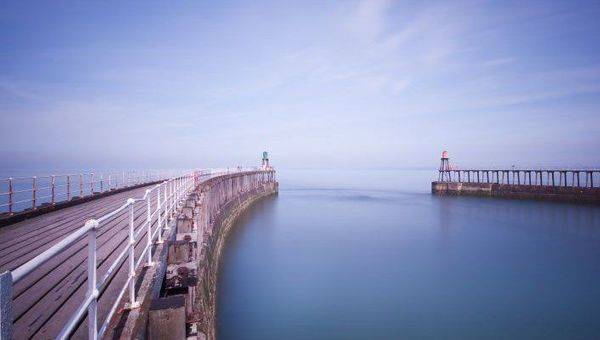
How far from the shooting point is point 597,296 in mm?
13711

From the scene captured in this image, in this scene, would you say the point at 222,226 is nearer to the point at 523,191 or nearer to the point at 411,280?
the point at 411,280

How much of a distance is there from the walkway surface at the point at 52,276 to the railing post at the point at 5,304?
8.40 feet

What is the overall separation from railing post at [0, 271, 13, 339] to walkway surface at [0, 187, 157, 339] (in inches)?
101

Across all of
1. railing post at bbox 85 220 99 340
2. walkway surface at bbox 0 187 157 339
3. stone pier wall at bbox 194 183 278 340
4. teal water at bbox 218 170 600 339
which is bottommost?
teal water at bbox 218 170 600 339

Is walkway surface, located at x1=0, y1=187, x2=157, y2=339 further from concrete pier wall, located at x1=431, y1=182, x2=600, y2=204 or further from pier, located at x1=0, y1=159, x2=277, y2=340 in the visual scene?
concrete pier wall, located at x1=431, y1=182, x2=600, y2=204

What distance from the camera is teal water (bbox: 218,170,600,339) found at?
11.1m

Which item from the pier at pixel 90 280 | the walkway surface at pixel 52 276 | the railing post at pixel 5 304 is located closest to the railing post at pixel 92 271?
the pier at pixel 90 280

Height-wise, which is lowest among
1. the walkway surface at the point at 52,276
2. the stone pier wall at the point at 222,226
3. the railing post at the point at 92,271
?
the stone pier wall at the point at 222,226

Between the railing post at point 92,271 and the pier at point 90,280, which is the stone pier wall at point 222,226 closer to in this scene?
the pier at point 90,280

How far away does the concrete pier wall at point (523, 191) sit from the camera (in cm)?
3897

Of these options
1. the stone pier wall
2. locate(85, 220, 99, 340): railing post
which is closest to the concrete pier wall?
the stone pier wall

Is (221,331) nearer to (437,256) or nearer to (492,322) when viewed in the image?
(492,322)

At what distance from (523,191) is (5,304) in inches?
2085

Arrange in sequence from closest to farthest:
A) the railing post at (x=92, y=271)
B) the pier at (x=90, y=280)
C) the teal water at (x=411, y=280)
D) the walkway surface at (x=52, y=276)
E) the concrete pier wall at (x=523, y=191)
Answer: the pier at (x=90, y=280) < the railing post at (x=92, y=271) < the walkway surface at (x=52, y=276) < the teal water at (x=411, y=280) < the concrete pier wall at (x=523, y=191)
